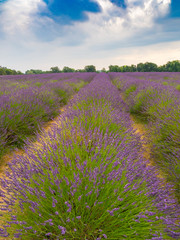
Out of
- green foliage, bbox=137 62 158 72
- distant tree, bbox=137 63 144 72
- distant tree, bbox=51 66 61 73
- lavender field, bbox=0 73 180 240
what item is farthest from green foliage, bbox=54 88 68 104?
distant tree, bbox=51 66 61 73

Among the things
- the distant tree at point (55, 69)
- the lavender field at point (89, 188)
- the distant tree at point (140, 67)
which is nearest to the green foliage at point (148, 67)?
the distant tree at point (140, 67)

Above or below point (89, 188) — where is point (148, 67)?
Answer: above

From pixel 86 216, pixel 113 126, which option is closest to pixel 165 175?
pixel 113 126

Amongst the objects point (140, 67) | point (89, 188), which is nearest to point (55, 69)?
point (140, 67)

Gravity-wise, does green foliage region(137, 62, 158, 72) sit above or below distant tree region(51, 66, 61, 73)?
below

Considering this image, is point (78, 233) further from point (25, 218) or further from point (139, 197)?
point (139, 197)

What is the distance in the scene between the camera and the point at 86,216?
118 centimetres

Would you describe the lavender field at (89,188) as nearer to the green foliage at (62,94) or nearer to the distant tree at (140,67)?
the green foliage at (62,94)

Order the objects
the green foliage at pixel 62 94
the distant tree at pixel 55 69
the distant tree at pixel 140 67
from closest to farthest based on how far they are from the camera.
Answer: the green foliage at pixel 62 94, the distant tree at pixel 140 67, the distant tree at pixel 55 69

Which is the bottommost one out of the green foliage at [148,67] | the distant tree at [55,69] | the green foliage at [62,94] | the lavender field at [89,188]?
the lavender field at [89,188]

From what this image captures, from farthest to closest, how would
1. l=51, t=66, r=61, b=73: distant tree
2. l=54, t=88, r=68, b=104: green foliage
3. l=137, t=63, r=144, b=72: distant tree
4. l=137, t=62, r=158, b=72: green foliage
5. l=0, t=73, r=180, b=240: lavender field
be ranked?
l=51, t=66, r=61, b=73: distant tree
l=137, t=63, r=144, b=72: distant tree
l=137, t=62, r=158, b=72: green foliage
l=54, t=88, r=68, b=104: green foliage
l=0, t=73, r=180, b=240: lavender field

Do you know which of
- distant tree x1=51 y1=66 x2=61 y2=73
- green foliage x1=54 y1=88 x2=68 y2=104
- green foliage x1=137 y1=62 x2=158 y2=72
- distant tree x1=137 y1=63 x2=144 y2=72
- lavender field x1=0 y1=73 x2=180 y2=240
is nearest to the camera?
lavender field x1=0 y1=73 x2=180 y2=240

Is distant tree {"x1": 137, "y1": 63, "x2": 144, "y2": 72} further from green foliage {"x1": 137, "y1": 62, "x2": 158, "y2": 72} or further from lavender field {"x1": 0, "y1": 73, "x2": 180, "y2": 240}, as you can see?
lavender field {"x1": 0, "y1": 73, "x2": 180, "y2": 240}

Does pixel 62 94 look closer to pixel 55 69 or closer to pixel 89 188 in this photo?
pixel 89 188
